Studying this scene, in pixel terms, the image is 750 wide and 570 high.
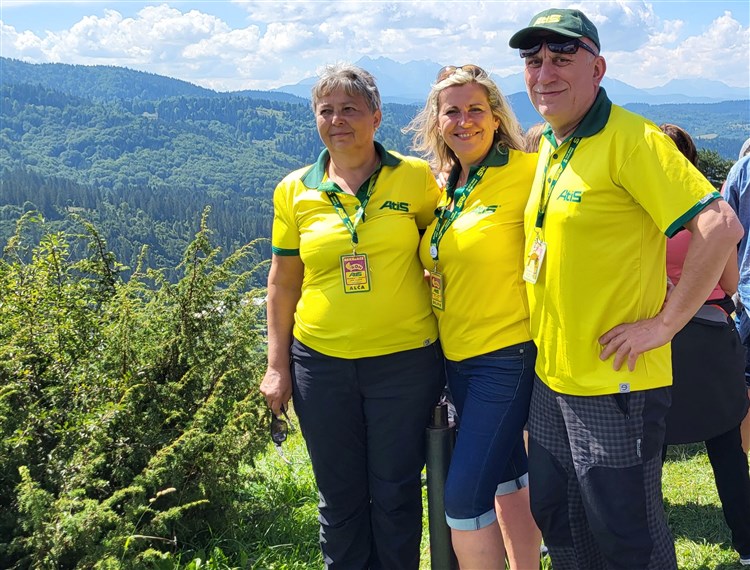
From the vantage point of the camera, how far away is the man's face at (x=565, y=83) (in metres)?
2.34

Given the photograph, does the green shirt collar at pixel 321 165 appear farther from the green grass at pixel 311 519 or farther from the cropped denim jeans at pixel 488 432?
the green grass at pixel 311 519

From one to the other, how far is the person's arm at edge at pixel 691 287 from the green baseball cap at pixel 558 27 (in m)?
0.77

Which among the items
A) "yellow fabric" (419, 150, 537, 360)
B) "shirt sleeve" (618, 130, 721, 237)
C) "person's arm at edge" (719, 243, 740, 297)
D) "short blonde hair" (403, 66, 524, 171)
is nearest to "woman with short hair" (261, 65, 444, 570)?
"short blonde hair" (403, 66, 524, 171)

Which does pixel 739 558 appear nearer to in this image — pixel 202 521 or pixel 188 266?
pixel 202 521

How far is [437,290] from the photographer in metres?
2.82

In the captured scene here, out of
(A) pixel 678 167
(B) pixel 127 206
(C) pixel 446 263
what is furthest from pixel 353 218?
(B) pixel 127 206

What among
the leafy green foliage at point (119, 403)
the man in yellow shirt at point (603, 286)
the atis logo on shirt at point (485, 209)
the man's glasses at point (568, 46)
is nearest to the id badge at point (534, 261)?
the man in yellow shirt at point (603, 286)

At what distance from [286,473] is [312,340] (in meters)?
2.22

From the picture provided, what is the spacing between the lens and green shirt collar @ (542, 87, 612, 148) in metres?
2.29

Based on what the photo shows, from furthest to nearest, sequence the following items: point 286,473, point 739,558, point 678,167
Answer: point 286,473
point 739,558
point 678,167

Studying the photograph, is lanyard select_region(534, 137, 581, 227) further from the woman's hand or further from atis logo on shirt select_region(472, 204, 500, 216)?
the woman's hand

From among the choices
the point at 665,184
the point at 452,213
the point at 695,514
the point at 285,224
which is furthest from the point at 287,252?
the point at 695,514

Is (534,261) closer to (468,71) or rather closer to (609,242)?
(609,242)

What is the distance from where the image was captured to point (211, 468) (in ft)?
12.0
